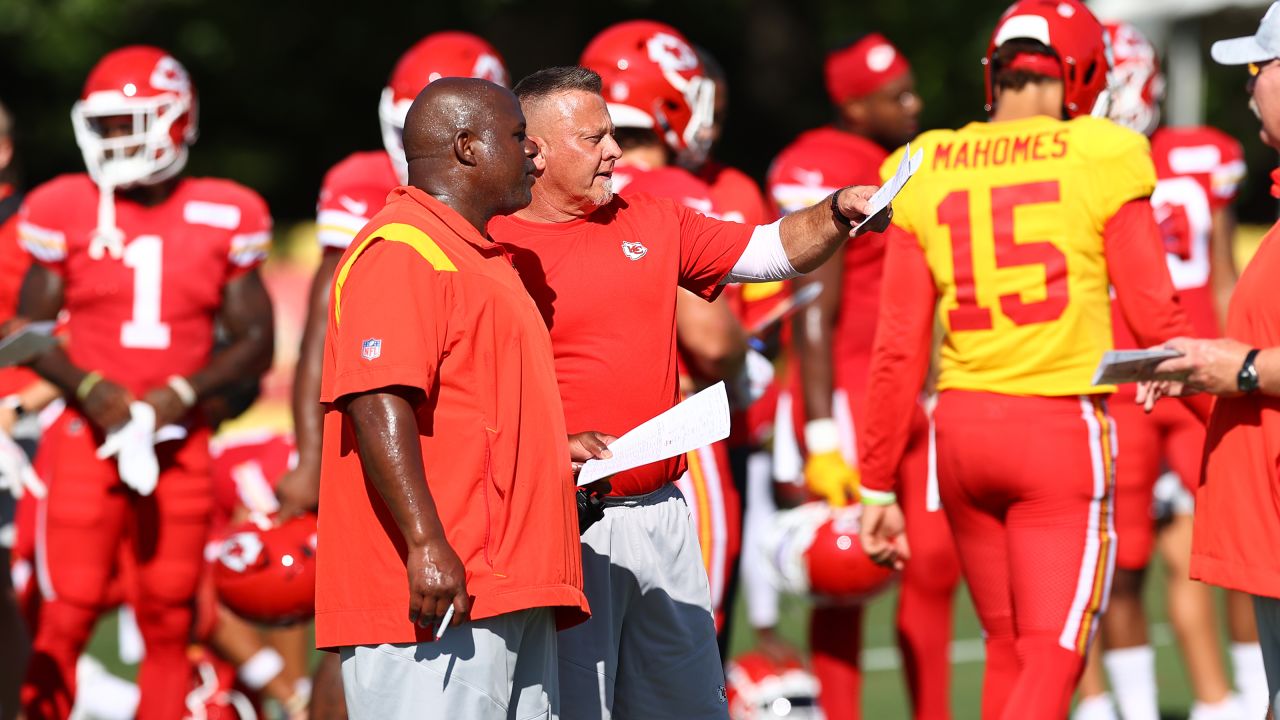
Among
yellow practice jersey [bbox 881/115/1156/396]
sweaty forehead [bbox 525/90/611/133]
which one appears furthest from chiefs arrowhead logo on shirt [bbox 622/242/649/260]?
yellow practice jersey [bbox 881/115/1156/396]

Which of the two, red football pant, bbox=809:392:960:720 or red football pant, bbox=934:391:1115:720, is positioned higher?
red football pant, bbox=934:391:1115:720

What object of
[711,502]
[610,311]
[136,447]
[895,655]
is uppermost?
[610,311]

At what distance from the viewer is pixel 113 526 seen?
6.37 meters

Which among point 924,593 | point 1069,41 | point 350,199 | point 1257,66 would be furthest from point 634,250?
point 924,593

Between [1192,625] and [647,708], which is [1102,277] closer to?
[647,708]

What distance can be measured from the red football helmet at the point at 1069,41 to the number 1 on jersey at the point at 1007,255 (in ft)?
1.17

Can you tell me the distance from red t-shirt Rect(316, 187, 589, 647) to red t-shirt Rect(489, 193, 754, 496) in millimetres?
454

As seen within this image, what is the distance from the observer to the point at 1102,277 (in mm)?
4996

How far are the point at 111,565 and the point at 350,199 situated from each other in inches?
62.3

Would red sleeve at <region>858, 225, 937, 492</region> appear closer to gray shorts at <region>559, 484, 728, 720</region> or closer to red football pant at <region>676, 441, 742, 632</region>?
red football pant at <region>676, 441, 742, 632</region>

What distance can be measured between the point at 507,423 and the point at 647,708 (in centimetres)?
101

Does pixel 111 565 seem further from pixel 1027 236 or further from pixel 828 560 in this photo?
pixel 1027 236

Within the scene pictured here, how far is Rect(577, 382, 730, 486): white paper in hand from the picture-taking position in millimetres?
3842

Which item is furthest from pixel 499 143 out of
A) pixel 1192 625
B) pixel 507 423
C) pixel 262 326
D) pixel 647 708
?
pixel 1192 625
